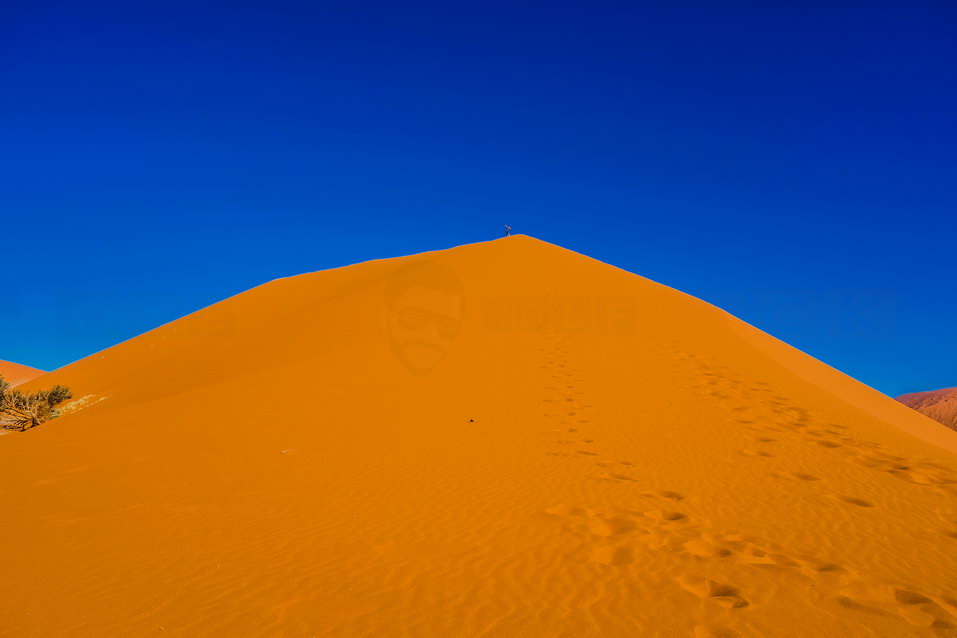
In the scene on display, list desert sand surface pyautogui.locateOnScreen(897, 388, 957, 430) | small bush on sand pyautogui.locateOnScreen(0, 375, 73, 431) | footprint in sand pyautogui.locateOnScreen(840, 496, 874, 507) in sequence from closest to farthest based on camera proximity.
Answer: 1. footprint in sand pyautogui.locateOnScreen(840, 496, 874, 507)
2. small bush on sand pyautogui.locateOnScreen(0, 375, 73, 431)
3. desert sand surface pyautogui.locateOnScreen(897, 388, 957, 430)

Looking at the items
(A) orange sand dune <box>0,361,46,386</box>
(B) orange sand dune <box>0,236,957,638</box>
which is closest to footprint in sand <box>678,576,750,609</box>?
(B) orange sand dune <box>0,236,957,638</box>

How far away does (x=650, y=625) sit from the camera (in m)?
3.99

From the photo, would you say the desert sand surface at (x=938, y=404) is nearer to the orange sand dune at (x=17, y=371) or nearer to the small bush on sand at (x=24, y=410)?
the small bush on sand at (x=24, y=410)

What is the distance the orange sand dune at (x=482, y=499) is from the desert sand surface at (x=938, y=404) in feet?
167

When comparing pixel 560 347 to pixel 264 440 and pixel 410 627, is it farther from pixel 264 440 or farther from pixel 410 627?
pixel 410 627

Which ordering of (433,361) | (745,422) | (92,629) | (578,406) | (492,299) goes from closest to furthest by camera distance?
(92,629) < (745,422) < (578,406) < (433,361) < (492,299)

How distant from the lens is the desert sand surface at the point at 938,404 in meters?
51.7

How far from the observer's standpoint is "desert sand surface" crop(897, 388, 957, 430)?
170 ft

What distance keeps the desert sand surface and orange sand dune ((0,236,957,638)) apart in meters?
50.8

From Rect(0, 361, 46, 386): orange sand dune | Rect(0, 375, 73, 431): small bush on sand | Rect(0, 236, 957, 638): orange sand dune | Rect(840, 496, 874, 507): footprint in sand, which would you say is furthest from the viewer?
Rect(0, 361, 46, 386): orange sand dune

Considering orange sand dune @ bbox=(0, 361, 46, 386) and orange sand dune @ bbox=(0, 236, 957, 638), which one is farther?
orange sand dune @ bbox=(0, 361, 46, 386)

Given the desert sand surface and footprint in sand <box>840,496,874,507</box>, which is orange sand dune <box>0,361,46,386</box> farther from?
the desert sand surface

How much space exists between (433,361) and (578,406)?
4825 mm

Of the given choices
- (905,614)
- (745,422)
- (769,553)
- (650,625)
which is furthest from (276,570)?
(745,422)
